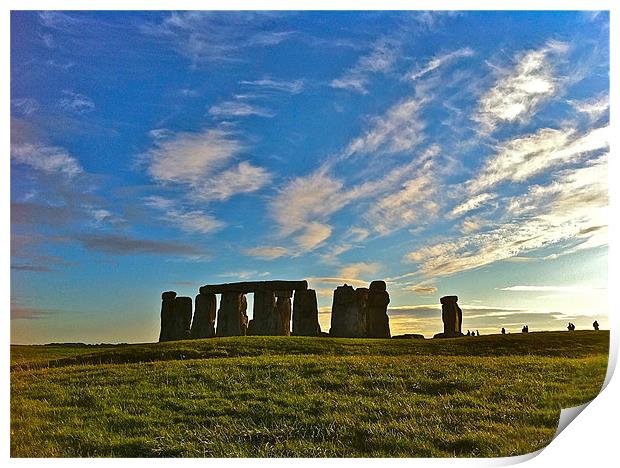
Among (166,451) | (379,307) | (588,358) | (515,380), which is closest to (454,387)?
(515,380)

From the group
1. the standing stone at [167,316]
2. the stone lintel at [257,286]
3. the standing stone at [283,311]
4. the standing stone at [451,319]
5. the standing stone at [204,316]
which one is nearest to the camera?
the standing stone at [451,319]

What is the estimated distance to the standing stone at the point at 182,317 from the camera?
1336 inches

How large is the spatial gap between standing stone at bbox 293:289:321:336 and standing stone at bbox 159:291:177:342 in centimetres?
582

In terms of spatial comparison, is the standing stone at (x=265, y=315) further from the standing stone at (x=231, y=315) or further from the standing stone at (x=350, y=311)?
the standing stone at (x=350, y=311)

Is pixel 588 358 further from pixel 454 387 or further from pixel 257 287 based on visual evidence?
pixel 257 287

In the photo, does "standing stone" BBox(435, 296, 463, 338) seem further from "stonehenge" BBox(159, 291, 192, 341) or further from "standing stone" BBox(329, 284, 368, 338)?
"stonehenge" BBox(159, 291, 192, 341)

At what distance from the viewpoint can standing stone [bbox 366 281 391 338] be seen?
106ft

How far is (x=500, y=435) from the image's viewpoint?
13445mm

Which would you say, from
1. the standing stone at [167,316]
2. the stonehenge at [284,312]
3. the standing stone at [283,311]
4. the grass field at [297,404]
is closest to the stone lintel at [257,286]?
the stonehenge at [284,312]

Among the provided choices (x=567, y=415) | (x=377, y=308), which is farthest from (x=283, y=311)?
(x=567, y=415)

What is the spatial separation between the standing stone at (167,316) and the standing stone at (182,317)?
0.18 m

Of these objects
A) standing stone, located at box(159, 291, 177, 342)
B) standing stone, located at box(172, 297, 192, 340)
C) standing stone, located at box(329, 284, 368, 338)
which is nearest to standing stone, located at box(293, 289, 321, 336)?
standing stone, located at box(329, 284, 368, 338)
